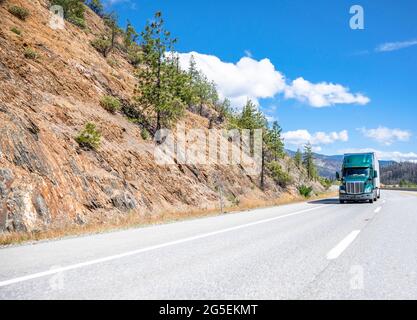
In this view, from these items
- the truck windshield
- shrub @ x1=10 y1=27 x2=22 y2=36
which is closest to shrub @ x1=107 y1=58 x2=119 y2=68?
shrub @ x1=10 y1=27 x2=22 y2=36

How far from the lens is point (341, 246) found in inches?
271

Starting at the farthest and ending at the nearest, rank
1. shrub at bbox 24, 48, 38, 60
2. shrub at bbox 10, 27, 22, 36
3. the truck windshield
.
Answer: the truck windshield < shrub at bbox 10, 27, 22, 36 < shrub at bbox 24, 48, 38, 60

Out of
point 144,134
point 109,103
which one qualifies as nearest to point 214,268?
point 144,134

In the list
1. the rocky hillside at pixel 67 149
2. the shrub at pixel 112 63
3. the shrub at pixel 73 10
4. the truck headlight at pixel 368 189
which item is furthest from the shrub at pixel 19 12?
the truck headlight at pixel 368 189

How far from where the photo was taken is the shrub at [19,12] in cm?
2299

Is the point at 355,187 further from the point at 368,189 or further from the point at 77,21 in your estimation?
the point at 77,21

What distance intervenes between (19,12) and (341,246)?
25439 mm

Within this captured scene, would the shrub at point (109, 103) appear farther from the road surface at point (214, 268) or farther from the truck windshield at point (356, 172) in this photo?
the truck windshield at point (356, 172)

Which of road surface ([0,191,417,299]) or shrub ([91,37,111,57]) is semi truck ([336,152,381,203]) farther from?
shrub ([91,37,111,57])

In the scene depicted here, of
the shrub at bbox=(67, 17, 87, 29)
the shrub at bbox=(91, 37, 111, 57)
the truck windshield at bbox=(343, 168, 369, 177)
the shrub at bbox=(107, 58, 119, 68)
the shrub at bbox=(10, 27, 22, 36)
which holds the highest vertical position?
the shrub at bbox=(67, 17, 87, 29)

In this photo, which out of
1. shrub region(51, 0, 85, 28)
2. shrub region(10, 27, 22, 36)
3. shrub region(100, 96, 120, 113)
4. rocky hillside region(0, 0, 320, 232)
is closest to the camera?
rocky hillside region(0, 0, 320, 232)

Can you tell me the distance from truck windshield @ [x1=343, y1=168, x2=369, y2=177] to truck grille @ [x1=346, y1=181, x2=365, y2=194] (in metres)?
1.16

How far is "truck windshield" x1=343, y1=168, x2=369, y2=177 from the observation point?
79.4 ft
